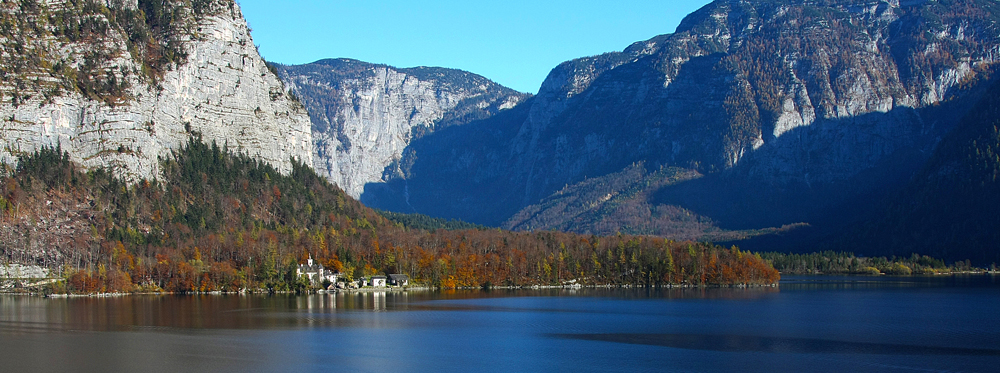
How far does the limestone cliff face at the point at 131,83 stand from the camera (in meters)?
158

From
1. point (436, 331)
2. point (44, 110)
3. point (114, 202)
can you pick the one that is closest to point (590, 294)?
point (436, 331)

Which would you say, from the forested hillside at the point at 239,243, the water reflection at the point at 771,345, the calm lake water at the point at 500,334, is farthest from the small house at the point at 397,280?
the water reflection at the point at 771,345

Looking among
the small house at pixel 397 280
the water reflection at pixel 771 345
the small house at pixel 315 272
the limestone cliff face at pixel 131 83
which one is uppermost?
the limestone cliff face at pixel 131 83

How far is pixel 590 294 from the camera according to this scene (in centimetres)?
14338

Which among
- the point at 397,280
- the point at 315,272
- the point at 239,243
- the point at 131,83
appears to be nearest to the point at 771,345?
the point at 397,280

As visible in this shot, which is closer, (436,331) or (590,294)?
(436,331)

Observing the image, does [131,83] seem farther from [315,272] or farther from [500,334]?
[500,334]

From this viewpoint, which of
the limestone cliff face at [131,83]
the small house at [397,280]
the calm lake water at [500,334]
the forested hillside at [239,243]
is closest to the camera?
the calm lake water at [500,334]

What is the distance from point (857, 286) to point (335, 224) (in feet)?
309

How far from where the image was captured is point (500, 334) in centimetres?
8438

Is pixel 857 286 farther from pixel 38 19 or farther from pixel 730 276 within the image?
pixel 38 19

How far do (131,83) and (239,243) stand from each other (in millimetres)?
37529

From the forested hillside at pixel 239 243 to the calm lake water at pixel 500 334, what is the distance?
14.3 m

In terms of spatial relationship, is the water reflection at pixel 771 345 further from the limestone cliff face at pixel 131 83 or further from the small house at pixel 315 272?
the limestone cliff face at pixel 131 83
